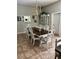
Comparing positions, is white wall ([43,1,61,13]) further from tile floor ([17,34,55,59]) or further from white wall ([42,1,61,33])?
tile floor ([17,34,55,59])

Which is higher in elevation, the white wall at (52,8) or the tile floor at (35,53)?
the white wall at (52,8)

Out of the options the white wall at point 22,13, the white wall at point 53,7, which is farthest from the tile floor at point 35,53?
the white wall at point 22,13

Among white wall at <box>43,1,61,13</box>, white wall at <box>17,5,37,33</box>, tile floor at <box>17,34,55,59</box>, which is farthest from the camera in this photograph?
white wall at <box>17,5,37,33</box>

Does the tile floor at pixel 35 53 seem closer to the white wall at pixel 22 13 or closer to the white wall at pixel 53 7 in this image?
the white wall at pixel 53 7

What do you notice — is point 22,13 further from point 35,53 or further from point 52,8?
point 35,53

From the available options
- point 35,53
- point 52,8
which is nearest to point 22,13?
point 52,8

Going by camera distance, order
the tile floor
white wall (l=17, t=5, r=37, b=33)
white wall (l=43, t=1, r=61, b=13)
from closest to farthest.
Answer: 1. the tile floor
2. white wall (l=43, t=1, r=61, b=13)
3. white wall (l=17, t=5, r=37, b=33)

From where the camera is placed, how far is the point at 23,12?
26.0 feet

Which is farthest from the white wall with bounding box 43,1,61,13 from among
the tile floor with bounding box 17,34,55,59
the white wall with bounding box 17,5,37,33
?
the tile floor with bounding box 17,34,55,59
